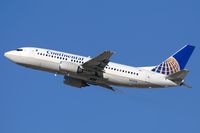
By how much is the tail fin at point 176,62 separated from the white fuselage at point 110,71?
2111 millimetres

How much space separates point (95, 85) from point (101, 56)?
8.01 m

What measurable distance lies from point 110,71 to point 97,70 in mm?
2235

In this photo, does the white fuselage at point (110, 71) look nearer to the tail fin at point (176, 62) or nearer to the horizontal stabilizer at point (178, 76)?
the horizontal stabilizer at point (178, 76)

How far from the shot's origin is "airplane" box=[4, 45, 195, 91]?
7681 centimetres

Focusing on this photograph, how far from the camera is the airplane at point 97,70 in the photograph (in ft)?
252

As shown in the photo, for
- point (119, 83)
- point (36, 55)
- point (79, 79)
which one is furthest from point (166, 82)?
point (36, 55)

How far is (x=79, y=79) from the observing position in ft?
266

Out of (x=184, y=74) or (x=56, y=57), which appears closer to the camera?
(x=184, y=74)

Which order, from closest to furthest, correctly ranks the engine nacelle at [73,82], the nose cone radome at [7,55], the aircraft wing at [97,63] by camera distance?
the aircraft wing at [97,63] < the engine nacelle at [73,82] < the nose cone radome at [7,55]

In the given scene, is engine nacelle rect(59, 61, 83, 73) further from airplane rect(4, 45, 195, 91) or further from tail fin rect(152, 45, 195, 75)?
tail fin rect(152, 45, 195, 75)

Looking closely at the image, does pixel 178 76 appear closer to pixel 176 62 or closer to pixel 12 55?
pixel 176 62

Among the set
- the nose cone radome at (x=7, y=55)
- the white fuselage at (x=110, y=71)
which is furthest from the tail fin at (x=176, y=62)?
the nose cone radome at (x=7, y=55)

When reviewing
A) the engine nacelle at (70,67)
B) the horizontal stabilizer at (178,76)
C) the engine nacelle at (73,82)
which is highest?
the engine nacelle at (70,67)

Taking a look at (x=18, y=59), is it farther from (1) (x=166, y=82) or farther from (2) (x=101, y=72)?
(1) (x=166, y=82)
